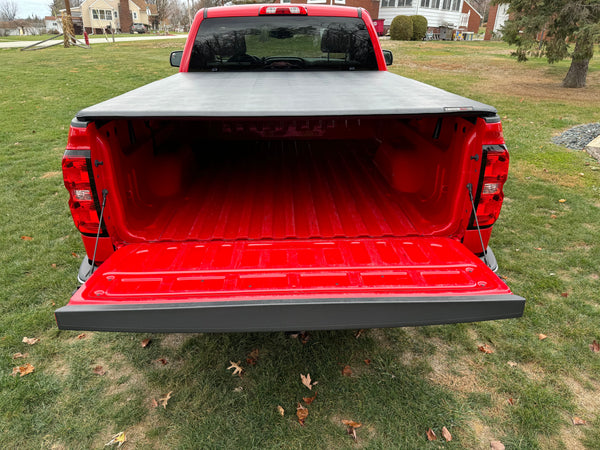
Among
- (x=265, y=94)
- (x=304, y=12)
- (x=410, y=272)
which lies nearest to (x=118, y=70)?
(x=304, y=12)

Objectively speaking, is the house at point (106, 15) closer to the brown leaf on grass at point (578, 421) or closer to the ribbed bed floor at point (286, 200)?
A: the ribbed bed floor at point (286, 200)

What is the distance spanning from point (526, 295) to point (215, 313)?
Result: 9.68 feet

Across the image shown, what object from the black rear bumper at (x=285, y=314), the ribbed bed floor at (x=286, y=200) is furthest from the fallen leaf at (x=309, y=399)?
the ribbed bed floor at (x=286, y=200)

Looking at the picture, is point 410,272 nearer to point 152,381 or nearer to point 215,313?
point 215,313

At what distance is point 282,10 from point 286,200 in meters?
2.56

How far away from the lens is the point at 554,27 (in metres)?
11.5

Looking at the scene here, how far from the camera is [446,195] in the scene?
285 cm

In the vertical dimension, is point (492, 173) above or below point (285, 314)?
above

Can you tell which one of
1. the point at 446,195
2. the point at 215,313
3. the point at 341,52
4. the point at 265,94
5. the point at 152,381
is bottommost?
the point at 152,381

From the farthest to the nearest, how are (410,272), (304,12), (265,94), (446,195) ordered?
(304,12), (446,195), (265,94), (410,272)

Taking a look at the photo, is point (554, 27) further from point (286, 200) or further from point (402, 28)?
point (402, 28)

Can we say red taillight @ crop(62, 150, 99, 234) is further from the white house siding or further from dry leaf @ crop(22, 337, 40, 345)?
the white house siding

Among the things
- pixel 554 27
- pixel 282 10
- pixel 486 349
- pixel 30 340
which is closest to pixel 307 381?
pixel 486 349

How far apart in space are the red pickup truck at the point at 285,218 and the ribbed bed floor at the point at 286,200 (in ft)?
0.06
